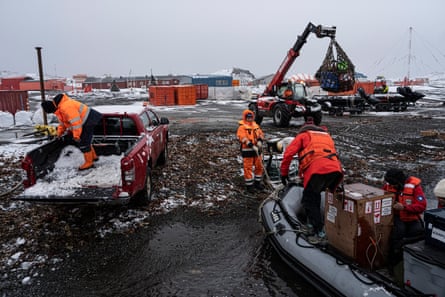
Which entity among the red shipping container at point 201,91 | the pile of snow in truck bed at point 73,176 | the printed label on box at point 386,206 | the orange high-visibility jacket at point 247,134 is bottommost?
the pile of snow in truck bed at point 73,176

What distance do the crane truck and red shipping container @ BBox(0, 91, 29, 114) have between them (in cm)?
1223

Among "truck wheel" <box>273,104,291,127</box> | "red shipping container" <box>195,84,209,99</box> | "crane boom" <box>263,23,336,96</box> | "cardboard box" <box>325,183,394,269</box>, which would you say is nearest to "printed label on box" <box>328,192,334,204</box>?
"cardboard box" <box>325,183,394,269</box>

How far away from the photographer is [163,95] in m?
28.9

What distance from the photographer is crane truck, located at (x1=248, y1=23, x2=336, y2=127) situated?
49.4 feet

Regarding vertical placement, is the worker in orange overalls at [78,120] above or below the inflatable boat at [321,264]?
above

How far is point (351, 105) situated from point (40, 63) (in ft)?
56.3

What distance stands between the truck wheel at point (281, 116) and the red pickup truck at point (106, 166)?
819 cm

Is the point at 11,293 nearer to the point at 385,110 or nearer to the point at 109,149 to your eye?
the point at 109,149

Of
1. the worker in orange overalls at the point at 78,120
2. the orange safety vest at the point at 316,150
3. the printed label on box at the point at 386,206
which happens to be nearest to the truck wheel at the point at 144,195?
the worker in orange overalls at the point at 78,120

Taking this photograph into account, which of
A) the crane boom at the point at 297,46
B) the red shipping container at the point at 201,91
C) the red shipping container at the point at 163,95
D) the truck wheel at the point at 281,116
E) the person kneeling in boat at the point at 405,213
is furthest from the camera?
the red shipping container at the point at 201,91

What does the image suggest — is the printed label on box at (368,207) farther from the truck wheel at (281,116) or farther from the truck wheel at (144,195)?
the truck wheel at (281,116)

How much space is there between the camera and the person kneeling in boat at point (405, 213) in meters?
3.64

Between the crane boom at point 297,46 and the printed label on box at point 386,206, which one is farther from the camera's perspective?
the crane boom at point 297,46

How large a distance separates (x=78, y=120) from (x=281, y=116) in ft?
34.4
